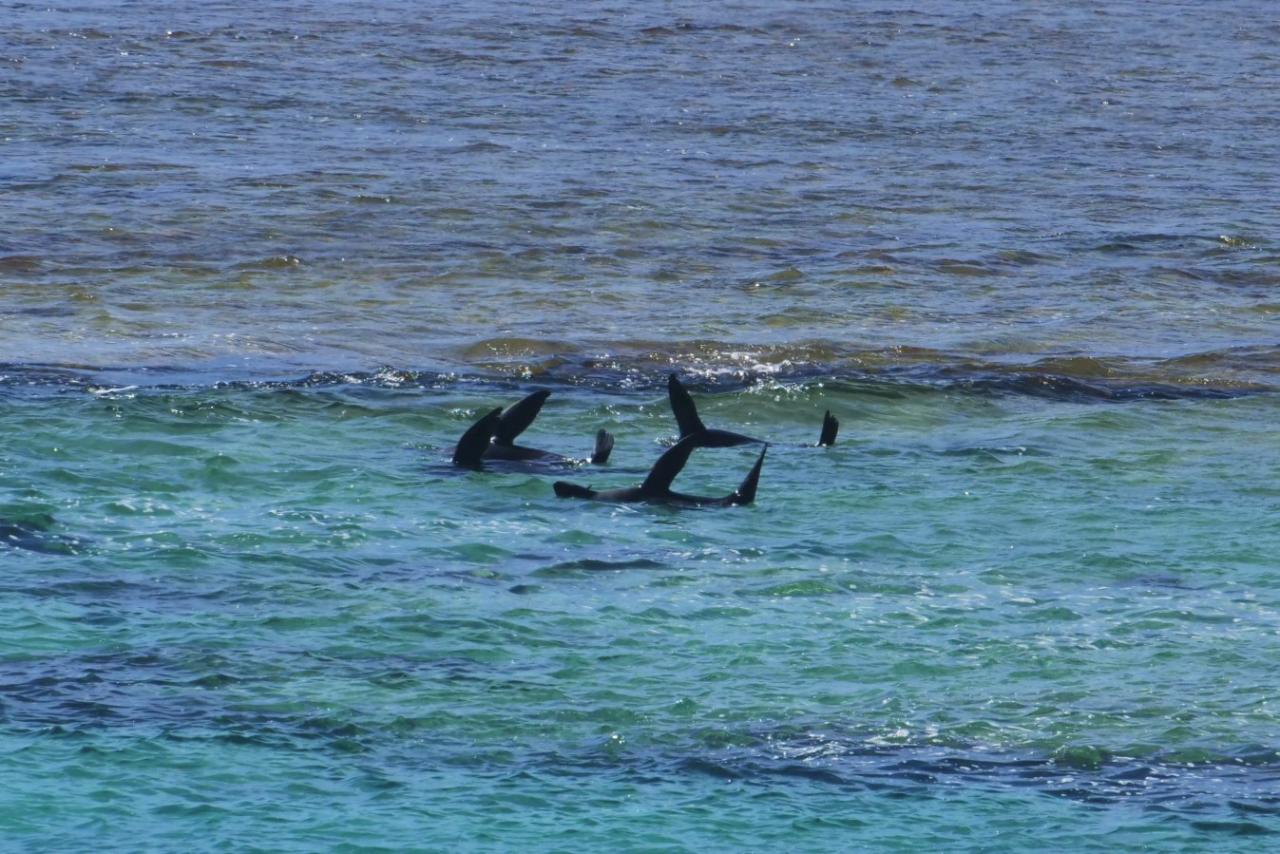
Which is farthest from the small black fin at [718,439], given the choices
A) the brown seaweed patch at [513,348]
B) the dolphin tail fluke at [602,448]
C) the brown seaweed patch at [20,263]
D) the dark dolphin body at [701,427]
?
the brown seaweed patch at [20,263]

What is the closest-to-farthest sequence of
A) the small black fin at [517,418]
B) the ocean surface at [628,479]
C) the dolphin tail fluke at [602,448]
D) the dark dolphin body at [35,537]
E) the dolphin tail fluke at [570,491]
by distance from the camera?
1. the ocean surface at [628,479]
2. the dark dolphin body at [35,537]
3. the dolphin tail fluke at [570,491]
4. the small black fin at [517,418]
5. the dolphin tail fluke at [602,448]

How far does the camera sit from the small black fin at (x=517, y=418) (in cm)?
1014

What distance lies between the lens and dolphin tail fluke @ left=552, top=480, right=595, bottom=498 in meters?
9.40

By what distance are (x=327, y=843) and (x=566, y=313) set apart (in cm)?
866

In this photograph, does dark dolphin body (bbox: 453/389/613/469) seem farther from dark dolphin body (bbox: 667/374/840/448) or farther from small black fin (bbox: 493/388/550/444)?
dark dolphin body (bbox: 667/374/840/448)

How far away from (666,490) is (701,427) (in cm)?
77

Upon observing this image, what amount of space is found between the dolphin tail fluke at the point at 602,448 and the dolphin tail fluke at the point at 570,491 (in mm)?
762

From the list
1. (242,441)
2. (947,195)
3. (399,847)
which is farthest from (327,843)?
(947,195)

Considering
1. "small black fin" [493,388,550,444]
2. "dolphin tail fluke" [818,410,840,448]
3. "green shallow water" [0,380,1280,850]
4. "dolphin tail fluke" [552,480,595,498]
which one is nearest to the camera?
"green shallow water" [0,380,1280,850]

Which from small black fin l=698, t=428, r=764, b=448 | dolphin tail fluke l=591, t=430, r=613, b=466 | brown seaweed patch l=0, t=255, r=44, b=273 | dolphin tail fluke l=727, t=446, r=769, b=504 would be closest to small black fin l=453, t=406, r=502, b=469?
dolphin tail fluke l=591, t=430, r=613, b=466

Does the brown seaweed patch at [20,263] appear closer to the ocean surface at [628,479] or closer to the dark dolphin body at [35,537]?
the ocean surface at [628,479]

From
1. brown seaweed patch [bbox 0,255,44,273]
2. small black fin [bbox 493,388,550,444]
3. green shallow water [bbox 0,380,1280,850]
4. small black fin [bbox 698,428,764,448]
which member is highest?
brown seaweed patch [bbox 0,255,44,273]

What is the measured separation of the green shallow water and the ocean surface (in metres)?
0.02

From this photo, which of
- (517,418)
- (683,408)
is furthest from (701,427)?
(517,418)
